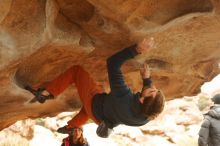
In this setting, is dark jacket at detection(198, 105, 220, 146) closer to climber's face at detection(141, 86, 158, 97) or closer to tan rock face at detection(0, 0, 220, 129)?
tan rock face at detection(0, 0, 220, 129)

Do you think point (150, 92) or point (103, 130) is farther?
point (103, 130)

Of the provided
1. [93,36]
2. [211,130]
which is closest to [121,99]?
[93,36]

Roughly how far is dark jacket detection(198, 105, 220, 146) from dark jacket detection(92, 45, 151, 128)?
2.62 metres

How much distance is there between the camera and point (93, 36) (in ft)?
15.2

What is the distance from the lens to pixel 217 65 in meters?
6.55

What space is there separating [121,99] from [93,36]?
0.96 metres

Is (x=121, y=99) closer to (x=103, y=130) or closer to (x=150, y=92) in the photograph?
(x=150, y=92)

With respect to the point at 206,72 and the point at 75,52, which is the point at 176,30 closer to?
the point at 75,52

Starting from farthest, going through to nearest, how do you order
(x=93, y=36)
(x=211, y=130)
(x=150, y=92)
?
(x=211, y=130) → (x=93, y=36) → (x=150, y=92)

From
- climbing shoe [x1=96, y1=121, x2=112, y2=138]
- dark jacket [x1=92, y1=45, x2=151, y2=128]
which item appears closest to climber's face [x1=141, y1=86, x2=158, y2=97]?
dark jacket [x1=92, y1=45, x2=151, y2=128]

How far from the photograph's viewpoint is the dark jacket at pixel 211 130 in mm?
6448

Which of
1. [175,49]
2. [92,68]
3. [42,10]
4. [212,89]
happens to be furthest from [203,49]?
[212,89]

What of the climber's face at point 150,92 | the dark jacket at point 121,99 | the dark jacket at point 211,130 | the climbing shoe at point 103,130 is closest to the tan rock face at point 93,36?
the dark jacket at point 121,99

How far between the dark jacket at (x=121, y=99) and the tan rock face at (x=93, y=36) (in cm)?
41
